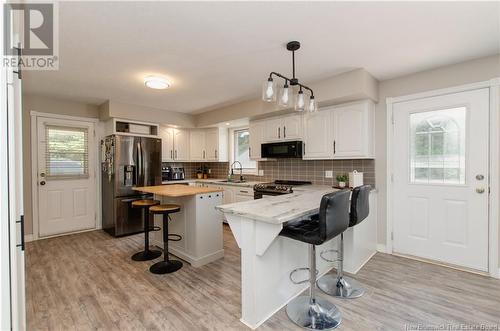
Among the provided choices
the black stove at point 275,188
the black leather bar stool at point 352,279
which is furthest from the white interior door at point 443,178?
the black stove at point 275,188

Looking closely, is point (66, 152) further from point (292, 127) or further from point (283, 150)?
point (292, 127)

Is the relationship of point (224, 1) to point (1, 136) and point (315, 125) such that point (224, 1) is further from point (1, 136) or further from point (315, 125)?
point (315, 125)

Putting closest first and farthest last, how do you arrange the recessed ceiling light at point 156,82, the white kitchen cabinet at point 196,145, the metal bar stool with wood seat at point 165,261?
the metal bar stool with wood seat at point 165,261
the recessed ceiling light at point 156,82
the white kitchen cabinet at point 196,145

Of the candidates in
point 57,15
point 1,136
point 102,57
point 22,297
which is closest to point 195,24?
point 57,15

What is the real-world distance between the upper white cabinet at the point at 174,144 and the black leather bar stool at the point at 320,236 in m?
3.88

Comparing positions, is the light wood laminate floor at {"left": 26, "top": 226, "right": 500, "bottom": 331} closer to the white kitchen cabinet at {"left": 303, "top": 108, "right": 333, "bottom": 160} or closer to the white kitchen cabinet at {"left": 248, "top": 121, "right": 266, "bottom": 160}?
the white kitchen cabinet at {"left": 303, "top": 108, "right": 333, "bottom": 160}

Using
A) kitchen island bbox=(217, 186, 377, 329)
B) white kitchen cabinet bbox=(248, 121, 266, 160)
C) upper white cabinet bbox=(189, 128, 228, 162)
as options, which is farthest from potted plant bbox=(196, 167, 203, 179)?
kitchen island bbox=(217, 186, 377, 329)

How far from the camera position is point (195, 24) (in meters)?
1.95

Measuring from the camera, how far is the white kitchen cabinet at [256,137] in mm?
4375

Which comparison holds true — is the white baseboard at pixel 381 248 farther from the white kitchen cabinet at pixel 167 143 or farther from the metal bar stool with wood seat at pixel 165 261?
the white kitchen cabinet at pixel 167 143

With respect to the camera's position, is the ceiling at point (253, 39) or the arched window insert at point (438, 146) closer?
the ceiling at point (253, 39)

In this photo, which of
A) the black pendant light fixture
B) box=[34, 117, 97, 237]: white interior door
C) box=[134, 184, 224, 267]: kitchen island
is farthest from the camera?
box=[34, 117, 97, 237]: white interior door

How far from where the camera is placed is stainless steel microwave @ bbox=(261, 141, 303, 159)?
3750 millimetres

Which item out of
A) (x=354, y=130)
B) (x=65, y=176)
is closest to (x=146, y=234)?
(x=65, y=176)
